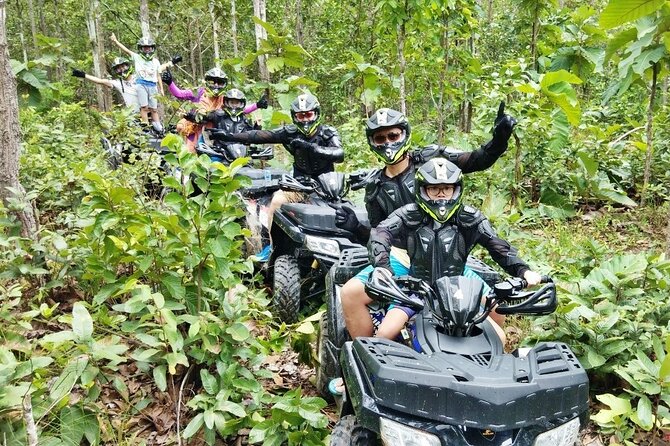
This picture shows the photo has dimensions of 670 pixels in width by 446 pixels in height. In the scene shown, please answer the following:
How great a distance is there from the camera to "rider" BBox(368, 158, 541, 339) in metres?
3.43

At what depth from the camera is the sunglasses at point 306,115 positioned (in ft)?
20.0

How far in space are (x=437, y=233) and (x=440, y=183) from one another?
327 mm

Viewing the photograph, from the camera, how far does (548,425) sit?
240 cm

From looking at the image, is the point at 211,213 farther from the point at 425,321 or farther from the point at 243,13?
the point at 243,13

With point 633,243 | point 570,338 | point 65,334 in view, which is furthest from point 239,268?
point 633,243

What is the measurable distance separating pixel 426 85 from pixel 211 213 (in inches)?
355

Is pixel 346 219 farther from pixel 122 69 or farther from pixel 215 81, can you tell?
pixel 122 69

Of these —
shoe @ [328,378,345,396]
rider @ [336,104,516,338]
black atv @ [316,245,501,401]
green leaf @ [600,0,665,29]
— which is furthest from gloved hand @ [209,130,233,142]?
green leaf @ [600,0,665,29]

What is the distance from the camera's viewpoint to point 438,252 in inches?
137

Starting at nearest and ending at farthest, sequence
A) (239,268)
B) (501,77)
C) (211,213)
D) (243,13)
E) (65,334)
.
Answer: (65,334)
(211,213)
(239,268)
(501,77)
(243,13)

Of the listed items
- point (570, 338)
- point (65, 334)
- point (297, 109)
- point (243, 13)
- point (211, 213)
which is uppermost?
point (243, 13)

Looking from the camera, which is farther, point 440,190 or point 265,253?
point 265,253

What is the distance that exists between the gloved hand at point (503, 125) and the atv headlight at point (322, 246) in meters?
1.64

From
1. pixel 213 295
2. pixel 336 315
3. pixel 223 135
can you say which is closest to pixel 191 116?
pixel 223 135
